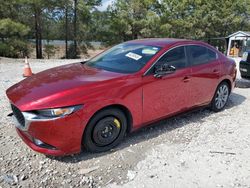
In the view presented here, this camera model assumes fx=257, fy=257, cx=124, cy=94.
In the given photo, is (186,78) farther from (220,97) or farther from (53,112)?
(53,112)

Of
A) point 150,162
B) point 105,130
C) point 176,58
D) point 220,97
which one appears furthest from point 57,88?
point 220,97

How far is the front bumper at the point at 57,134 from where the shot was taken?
3.03 metres

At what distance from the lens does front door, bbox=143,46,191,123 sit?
391 centimetres

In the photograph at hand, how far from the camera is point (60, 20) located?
28188 millimetres

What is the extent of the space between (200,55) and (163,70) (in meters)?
1.25

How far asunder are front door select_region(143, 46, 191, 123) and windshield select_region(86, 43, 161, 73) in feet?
0.68

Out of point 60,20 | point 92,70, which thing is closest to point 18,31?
point 60,20

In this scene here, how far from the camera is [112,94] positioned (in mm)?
3445

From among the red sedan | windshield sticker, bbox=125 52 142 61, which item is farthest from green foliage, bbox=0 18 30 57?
windshield sticker, bbox=125 52 142 61

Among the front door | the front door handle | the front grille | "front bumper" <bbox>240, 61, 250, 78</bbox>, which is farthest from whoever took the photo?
"front bumper" <bbox>240, 61, 250, 78</bbox>

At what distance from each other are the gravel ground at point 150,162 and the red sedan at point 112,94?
25 cm

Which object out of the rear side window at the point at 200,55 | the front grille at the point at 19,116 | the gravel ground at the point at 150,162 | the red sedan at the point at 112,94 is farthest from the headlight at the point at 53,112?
the rear side window at the point at 200,55

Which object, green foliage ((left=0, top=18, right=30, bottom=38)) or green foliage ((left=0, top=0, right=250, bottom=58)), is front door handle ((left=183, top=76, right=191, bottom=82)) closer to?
green foliage ((left=0, top=18, right=30, bottom=38))

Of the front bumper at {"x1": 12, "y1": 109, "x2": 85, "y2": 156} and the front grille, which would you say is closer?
the front bumper at {"x1": 12, "y1": 109, "x2": 85, "y2": 156}
